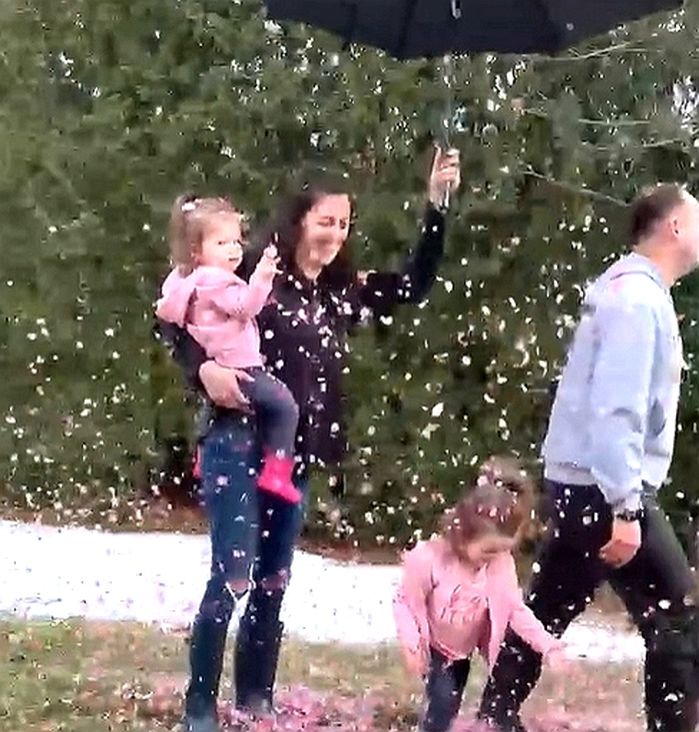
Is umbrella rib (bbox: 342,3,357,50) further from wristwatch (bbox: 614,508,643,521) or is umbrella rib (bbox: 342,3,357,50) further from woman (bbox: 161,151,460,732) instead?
wristwatch (bbox: 614,508,643,521)

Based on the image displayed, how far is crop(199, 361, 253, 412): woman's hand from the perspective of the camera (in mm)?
3463

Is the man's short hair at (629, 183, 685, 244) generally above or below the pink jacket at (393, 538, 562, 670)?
above

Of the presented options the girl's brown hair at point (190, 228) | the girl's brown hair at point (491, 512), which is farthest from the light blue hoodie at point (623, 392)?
the girl's brown hair at point (190, 228)

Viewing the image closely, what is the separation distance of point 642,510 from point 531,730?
61 cm

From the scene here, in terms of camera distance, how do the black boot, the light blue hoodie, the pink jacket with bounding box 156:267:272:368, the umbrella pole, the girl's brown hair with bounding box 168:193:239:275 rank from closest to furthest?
the light blue hoodie, the pink jacket with bounding box 156:267:272:368, the girl's brown hair with bounding box 168:193:239:275, the black boot, the umbrella pole

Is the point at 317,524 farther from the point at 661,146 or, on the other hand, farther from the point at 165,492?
the point at 661,146

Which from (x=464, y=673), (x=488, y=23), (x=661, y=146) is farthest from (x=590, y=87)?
(x=464, y=673)

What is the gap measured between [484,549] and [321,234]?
74 cm

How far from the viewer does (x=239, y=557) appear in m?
3.50

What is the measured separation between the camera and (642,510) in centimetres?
339

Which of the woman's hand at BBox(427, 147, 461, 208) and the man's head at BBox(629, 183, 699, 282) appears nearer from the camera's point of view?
the man's head at BBox(629, 183, 699, 282)

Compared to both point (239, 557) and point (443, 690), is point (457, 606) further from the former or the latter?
point (239, 557)

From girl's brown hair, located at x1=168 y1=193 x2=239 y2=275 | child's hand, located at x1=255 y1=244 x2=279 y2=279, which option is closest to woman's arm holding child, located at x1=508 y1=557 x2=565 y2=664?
child's hand, located at x1=255 y1=244 x2=279 y2=279

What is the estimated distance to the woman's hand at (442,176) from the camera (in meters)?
3.66
